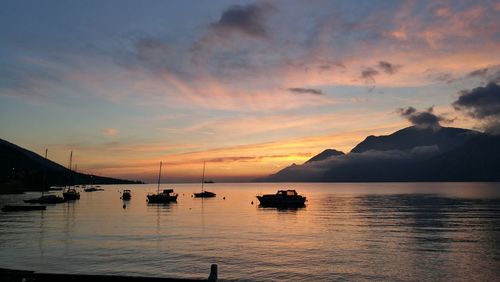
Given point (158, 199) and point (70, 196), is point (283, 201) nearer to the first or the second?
point (158, 199)

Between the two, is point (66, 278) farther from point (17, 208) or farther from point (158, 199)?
point (158, 199)

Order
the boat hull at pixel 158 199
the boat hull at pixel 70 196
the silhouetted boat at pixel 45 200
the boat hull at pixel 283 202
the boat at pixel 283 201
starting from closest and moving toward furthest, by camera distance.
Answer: the silhouetted boat at pixel 45 200 < the boat hull at pixel 283 202 < the boat at pixel 283 201 < the boat hull at pixel 158 199 < the boat hull at pixel 70 196

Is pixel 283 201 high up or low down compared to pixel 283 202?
up

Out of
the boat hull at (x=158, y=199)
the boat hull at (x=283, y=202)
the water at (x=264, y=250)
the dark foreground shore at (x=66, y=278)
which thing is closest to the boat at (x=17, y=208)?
the water at (x=264, y=250)

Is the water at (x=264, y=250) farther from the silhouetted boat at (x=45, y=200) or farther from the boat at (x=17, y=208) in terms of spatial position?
the silhouetted boat at (x=45, y=200)

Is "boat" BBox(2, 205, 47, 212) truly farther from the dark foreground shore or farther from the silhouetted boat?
the dark foreground shore

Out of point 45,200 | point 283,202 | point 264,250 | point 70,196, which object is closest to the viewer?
point 264,250

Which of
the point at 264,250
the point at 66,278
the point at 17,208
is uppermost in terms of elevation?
the point at 66,278

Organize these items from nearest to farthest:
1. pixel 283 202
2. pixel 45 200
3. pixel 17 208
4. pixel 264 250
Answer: pixel 264 250 < pixel 17 208 < pixel 45 200 < pixel 283 202

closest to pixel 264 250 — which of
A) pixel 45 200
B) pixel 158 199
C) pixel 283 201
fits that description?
pixel 283 201

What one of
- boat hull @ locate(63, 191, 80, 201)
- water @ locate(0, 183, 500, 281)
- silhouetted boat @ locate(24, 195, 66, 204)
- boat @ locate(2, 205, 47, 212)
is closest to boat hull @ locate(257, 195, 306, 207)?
water @ locate(0, 183, 500, 281)

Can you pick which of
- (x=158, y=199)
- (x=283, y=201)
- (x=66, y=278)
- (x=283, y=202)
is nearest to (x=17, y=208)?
(x=158, y=199)

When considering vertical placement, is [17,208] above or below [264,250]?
above

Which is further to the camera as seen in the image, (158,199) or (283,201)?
(158,199)
